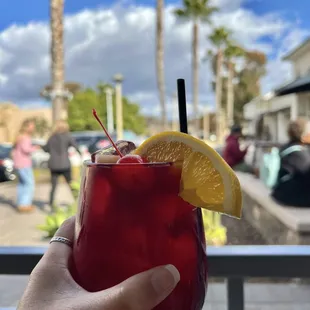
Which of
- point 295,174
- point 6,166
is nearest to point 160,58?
point 6,166

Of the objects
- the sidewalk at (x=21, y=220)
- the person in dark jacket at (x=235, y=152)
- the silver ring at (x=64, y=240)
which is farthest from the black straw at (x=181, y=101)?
the person in dark jacket at (x=235, y=152)

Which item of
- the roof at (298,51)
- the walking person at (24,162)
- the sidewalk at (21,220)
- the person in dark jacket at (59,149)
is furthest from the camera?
the roof at (298,51)

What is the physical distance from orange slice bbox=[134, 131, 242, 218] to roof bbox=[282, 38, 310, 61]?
19249 mm

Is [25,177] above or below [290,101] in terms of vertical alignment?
below

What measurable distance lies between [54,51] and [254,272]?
30.8 ft

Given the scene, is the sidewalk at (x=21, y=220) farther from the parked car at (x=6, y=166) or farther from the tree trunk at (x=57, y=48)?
the tree trunk at (x=57, y=48)

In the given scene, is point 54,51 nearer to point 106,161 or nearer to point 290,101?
point 106,161

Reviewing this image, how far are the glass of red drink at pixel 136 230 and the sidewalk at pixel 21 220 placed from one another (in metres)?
3.58

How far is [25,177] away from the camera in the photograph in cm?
661

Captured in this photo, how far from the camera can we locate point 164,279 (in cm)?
58

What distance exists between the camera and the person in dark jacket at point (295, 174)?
422cm

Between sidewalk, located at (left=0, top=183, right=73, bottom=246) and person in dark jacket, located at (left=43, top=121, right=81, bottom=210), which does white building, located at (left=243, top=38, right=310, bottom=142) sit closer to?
sidewalk, located at (left=0, top=183, right=73, bottom=246)

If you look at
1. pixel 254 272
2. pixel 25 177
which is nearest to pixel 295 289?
pixel 254 272

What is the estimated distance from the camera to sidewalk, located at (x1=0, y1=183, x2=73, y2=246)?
4750 mm
